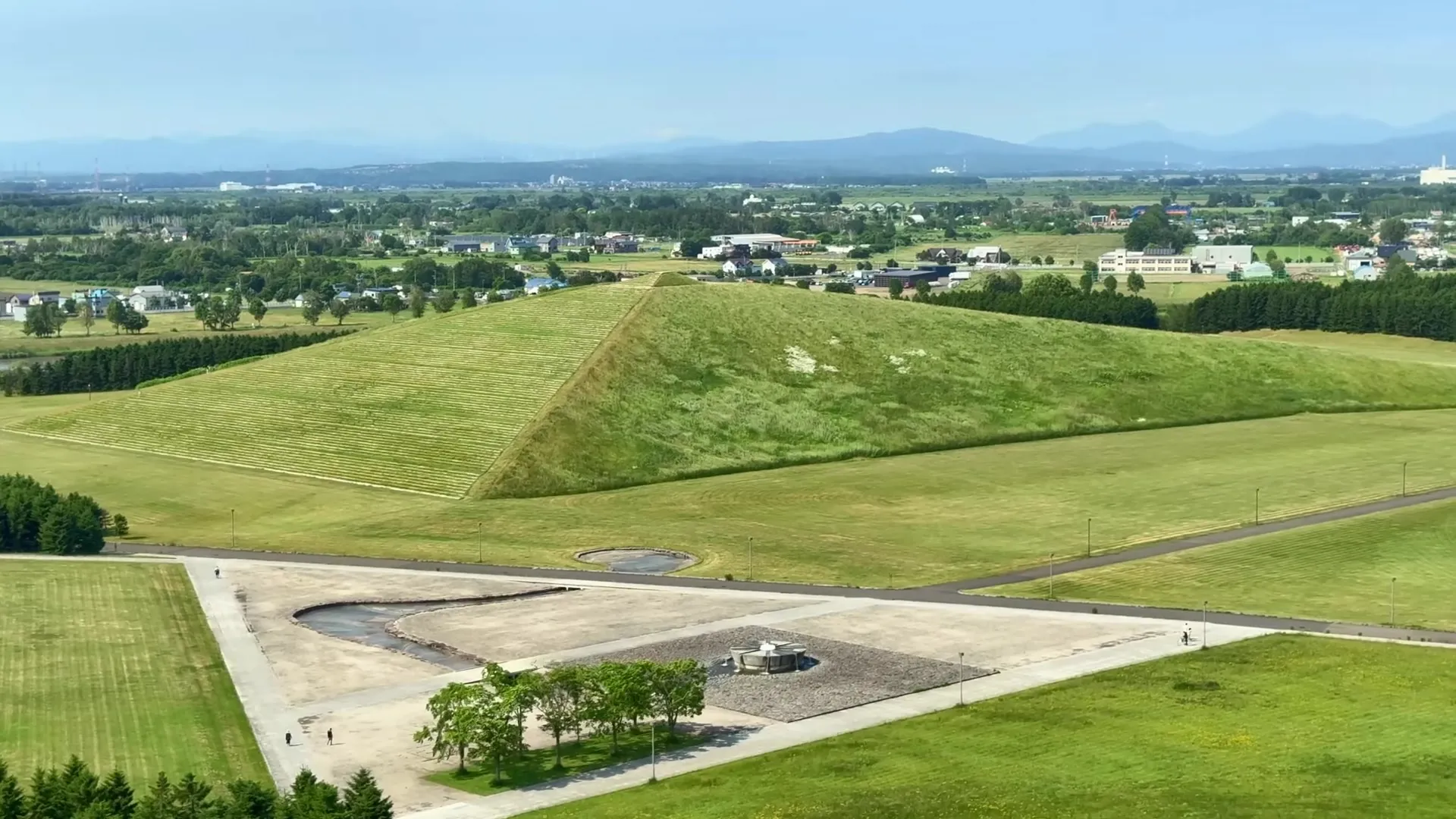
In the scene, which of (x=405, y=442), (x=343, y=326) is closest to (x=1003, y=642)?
(x=405, y=442)

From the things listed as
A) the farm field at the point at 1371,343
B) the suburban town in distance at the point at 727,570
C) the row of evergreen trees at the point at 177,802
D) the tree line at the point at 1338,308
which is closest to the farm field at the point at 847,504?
the suburban town in distance at the point at 727,570

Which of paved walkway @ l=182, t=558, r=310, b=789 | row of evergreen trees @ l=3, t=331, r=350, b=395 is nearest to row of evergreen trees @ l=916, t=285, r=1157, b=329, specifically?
row of evergreen trees @ l=3, t=331, r=350, b=395

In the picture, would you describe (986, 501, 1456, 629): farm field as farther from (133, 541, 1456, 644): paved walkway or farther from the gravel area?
the gravel area

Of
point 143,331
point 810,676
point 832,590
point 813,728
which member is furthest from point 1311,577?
point 143,331

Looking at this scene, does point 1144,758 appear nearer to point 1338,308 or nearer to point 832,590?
point 832,590

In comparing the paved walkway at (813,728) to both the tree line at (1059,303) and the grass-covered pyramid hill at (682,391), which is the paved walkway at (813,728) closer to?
the grass-covered pyramid hill at (682,391)

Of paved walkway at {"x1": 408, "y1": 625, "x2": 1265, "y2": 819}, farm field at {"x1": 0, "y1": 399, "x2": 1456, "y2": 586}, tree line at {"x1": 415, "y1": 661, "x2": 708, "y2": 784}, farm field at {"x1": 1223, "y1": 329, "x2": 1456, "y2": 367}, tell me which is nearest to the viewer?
paved walkway at {"x1": 408, "y1": 625, "x2": 1265, "y2": 819}

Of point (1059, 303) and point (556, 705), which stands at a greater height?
point (1059, 303)
